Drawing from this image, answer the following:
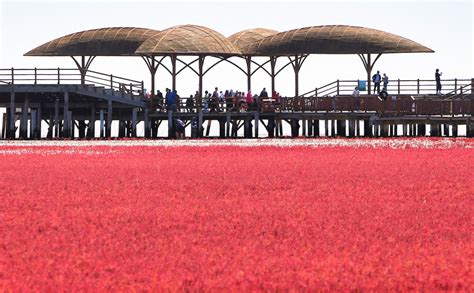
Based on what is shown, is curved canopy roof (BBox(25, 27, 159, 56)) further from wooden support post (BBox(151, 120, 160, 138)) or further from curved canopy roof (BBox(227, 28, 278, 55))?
curved canopy roof (BBox(227, 28, 278, 55))

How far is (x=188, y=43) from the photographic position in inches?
2422

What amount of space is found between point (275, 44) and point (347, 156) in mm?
27500

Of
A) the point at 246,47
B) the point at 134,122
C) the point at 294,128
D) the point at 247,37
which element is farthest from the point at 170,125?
the point at 247,37

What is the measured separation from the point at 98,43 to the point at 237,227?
167 ft

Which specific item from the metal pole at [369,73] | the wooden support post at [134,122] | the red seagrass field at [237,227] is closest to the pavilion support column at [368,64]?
the metal pole at [369,73]

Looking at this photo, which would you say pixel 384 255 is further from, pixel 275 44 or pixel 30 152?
pixel 275 44

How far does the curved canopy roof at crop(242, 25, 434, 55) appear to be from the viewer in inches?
2440

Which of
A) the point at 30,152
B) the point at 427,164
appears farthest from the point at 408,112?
the point at 427,164

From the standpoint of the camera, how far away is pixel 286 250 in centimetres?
1452

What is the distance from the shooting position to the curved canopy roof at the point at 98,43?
66.9 m

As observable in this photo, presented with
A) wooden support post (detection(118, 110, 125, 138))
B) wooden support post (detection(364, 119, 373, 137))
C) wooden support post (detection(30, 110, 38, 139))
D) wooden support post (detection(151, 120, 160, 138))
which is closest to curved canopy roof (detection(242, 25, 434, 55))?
wooden support post (detection(364, 119, 373, 137))

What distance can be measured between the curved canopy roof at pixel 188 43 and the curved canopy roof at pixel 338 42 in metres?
2.32

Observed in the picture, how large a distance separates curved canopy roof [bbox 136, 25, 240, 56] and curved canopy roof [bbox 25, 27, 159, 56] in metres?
4.39

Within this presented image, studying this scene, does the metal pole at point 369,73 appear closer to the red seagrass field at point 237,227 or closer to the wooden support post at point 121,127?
the wooden support post at point 121,127
